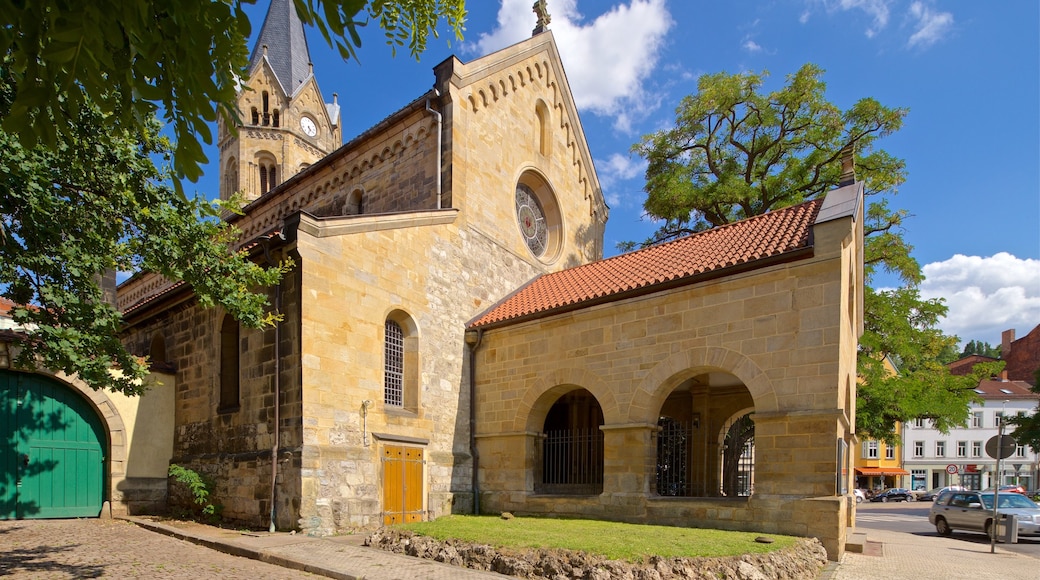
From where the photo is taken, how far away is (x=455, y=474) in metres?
13.8

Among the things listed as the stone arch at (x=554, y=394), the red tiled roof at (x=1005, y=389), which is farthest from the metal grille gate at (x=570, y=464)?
the red tiled roof at (x=1005, y=389)

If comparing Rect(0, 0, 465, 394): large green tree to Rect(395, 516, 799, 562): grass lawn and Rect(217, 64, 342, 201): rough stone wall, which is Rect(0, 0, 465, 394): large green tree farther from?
Rect(217, 64, 342, 201): rough stone wall

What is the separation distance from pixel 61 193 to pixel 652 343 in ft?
31.6

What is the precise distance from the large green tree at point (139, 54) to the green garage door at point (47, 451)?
1178 cm

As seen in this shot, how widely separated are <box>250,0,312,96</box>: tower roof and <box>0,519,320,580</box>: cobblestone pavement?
30.0 metres

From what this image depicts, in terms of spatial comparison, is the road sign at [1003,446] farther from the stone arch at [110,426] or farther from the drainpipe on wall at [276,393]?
the stone arch at [110,426]

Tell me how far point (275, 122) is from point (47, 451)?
2641cm

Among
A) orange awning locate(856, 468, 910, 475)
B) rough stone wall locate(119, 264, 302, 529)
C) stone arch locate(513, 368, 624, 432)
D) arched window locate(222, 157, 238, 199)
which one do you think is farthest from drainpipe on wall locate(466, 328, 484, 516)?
orange awning locate(856, 468, 910, 475)

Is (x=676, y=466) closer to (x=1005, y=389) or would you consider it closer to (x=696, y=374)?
(x=696, y=374)

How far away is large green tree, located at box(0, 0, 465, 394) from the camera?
10.2 feet

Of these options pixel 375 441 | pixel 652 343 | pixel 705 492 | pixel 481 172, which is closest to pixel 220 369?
pixel 375 441

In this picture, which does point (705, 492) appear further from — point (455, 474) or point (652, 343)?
point (455, 474)

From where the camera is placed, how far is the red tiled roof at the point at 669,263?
447 inches

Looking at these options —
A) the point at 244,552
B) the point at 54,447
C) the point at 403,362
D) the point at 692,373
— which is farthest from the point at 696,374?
the point at 54,447
